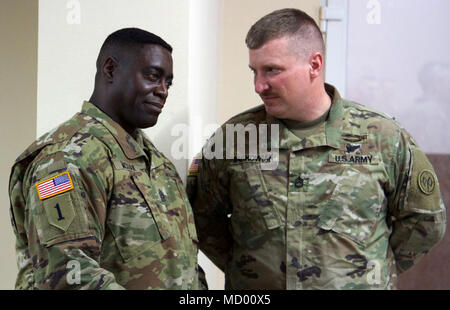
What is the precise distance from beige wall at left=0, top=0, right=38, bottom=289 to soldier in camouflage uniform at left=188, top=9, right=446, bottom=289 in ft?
5.07

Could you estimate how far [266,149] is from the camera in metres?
2.12

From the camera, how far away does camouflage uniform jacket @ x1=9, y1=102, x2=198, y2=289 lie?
1.42 meters

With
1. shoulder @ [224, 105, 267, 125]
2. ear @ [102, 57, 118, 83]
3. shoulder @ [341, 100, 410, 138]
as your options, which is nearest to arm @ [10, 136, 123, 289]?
ear @ [102, 57, 118, 83]

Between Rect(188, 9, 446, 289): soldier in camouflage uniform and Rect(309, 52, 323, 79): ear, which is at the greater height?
Rect(309, 52, 323, 79): ear

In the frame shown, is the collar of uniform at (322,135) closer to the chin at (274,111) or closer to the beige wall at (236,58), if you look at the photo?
the chin at (274,111)

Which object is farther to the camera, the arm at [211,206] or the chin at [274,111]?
the arm at [211,206]

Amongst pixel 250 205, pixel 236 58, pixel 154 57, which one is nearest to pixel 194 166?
pixel 250 205

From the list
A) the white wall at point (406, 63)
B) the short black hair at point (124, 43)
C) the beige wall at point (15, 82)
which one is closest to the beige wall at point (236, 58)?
the white wall at point (406, 63)

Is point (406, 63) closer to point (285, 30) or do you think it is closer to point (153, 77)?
point (285, 30)

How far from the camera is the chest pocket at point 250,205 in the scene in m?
2.06

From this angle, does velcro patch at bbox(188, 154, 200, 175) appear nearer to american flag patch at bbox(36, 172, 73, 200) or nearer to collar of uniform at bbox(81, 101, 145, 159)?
collar of uniform at bbox(81, 101, 145, 159)

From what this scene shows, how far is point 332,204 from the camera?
2.03m

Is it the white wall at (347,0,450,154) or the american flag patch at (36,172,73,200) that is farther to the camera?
the white wall at (347,0,450,154)

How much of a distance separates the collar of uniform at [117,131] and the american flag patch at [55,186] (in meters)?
0.24
